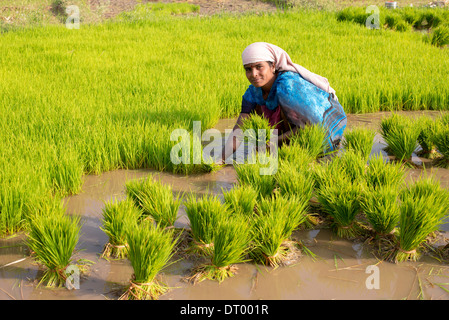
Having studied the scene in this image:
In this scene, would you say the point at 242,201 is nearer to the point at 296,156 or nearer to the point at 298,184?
the point at 298,184

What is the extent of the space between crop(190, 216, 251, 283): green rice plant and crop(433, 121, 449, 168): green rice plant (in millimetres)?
2053

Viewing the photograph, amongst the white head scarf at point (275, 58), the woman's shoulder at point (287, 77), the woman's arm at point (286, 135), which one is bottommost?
the woman's arm at point (286, 135)

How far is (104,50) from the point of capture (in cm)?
698

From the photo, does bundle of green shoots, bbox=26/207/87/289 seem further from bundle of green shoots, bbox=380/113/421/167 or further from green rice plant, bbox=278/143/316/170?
bundle of green shoots, bbox=380/113/421/167

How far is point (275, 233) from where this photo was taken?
2.45 metres

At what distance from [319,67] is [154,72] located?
2.00 meters

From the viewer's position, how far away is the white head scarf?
3.58 meters

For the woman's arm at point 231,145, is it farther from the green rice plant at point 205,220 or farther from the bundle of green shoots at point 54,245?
the bundle of green shoots at point 54,245

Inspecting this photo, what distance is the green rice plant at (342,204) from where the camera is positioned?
106 inches

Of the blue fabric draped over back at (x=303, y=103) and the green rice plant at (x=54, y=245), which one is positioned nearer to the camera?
the green rice plant at (x=54, y=245)

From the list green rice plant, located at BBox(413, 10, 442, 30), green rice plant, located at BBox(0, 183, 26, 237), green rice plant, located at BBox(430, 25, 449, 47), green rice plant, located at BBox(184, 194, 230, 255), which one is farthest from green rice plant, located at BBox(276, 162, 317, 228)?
green rice plant, located at BBox(413, 10, 442, 30)

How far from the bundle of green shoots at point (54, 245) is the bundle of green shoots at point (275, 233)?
905 mm

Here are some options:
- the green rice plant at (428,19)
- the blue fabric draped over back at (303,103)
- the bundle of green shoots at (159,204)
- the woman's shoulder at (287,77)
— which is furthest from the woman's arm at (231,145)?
the green rice plant at (428,19)
